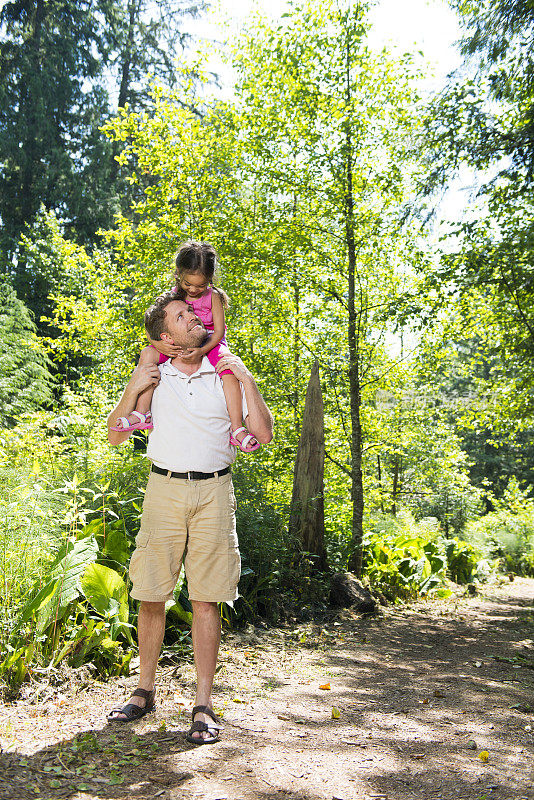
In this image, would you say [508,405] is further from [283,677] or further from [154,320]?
[154,320]

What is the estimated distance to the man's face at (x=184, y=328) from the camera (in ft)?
9.37

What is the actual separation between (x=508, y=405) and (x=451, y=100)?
4.04 m

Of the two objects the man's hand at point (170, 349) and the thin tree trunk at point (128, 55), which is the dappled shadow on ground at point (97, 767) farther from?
the thin tree trunk at point (128, 55)

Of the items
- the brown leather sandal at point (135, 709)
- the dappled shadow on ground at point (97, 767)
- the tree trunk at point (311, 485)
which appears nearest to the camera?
the dappled shadow on ground at point (97, 767)

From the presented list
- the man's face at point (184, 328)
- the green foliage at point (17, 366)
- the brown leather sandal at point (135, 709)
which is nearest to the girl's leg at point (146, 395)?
the man's face at point (184, 328)

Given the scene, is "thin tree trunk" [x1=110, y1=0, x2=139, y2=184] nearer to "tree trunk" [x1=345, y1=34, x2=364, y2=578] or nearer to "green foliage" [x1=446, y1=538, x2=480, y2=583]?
"tree trunk" [x1=345, y1=34, x2=364, y2=578]

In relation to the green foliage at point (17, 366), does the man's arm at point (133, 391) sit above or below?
below

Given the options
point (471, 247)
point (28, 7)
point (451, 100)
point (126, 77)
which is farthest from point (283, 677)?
point (28, 7)

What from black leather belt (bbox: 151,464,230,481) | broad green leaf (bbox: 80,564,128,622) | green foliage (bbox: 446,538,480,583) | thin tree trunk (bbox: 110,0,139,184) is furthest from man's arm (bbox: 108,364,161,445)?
thin tree trunk (bbox: 110,0,139,184)

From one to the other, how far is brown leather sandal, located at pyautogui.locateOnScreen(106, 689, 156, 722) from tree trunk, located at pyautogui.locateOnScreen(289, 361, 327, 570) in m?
3.51

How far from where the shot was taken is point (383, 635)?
5707mm

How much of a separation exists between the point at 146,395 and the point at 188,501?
0.49m

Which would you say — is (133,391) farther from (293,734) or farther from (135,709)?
(293,734)

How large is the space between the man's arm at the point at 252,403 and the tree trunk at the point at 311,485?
3.69 meters
